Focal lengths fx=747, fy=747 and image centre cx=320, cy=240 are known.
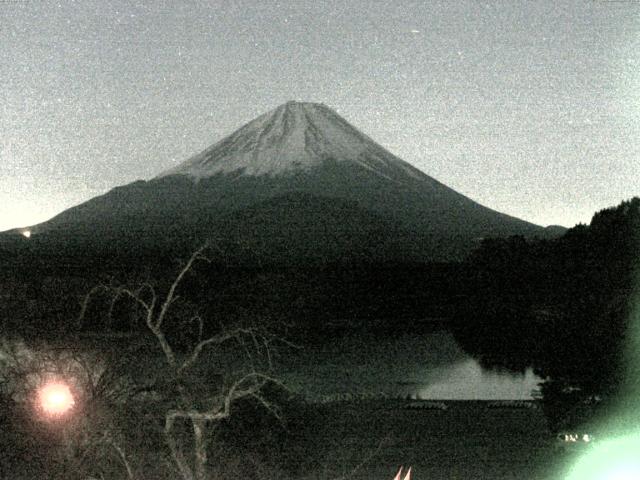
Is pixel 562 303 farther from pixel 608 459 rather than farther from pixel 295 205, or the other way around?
pixel 295 205

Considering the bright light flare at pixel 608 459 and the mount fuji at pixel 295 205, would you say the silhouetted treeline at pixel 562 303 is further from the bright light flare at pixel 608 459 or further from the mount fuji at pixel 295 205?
the mount fuji at pixel 295 205

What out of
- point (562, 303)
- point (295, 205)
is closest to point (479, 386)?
point (562, 303)

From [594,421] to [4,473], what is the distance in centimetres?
724

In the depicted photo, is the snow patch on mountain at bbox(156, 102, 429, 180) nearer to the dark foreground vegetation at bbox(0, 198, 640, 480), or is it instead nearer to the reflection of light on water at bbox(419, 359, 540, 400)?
the dark foreground vegetation at bbox(0, 198, 640, 480)

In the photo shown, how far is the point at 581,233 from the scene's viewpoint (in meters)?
25.3

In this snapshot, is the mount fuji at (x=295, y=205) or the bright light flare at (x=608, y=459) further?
the mount fuji at (x=295, y=205)

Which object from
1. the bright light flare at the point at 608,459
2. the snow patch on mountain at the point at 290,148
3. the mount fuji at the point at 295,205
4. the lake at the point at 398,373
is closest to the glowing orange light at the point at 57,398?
the bright light flare at the point at 608,459

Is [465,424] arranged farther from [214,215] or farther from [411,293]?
[214,215]

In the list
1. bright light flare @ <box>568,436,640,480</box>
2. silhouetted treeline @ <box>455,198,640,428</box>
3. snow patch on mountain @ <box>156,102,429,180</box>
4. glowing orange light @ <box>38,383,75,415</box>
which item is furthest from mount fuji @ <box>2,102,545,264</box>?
glowing orange light @ <box>38,383,75,415</box>

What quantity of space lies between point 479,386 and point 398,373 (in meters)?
3.19

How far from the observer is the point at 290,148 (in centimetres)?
11319

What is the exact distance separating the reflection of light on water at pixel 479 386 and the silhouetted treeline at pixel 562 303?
115cm

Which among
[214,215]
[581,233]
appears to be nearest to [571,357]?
[581,233]

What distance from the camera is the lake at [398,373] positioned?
20672 mm
